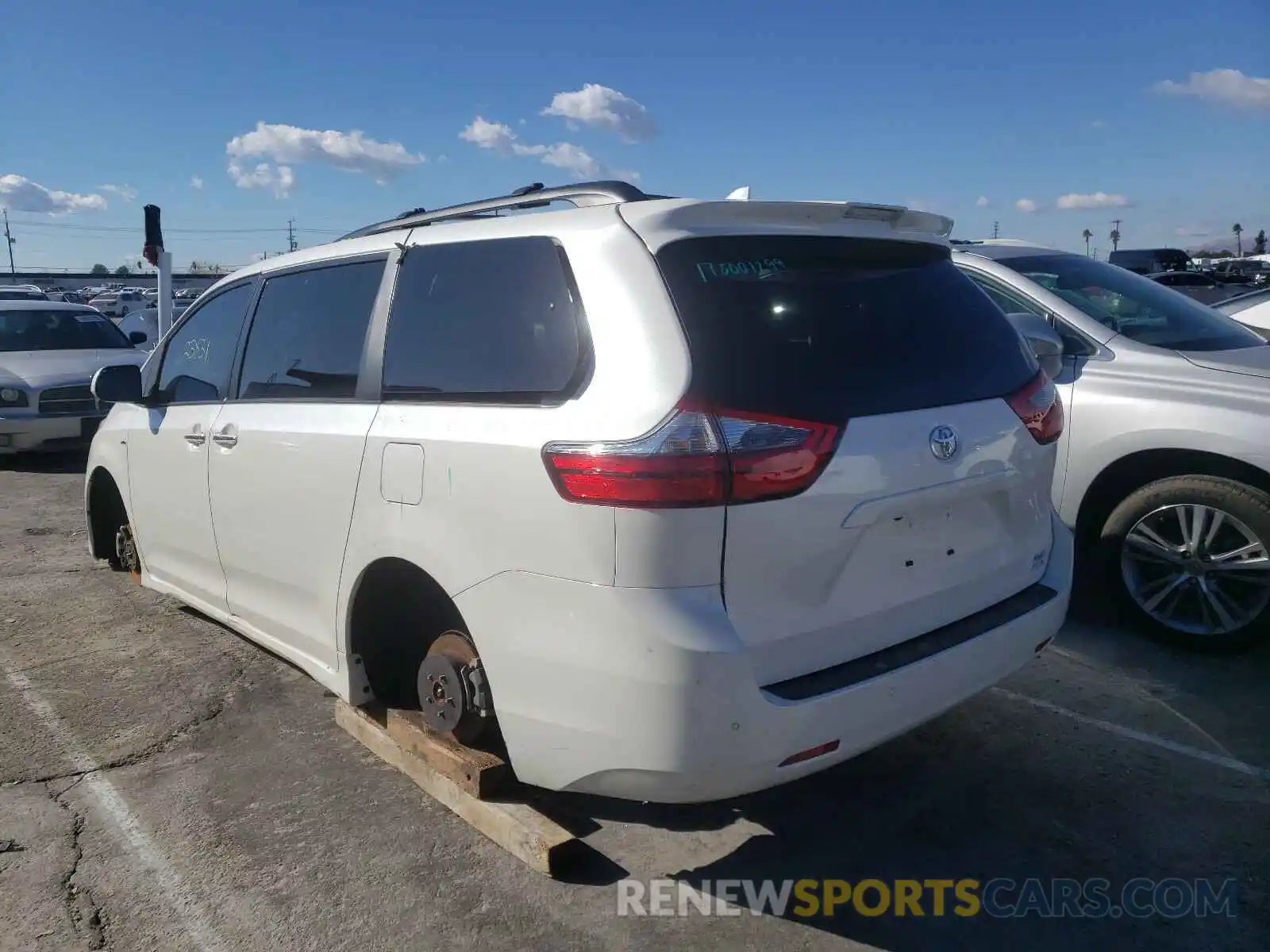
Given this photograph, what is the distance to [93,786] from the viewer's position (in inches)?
140

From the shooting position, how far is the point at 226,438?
13.2 ft

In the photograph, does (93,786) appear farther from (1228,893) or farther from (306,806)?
(1228,893)

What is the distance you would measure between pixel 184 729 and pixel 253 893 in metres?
1.35

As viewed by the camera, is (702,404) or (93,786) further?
(93,786)

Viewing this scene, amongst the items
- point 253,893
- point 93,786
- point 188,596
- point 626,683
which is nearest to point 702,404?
point 626,683

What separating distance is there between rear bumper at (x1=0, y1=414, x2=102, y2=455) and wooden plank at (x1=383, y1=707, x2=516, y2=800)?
26.4ft

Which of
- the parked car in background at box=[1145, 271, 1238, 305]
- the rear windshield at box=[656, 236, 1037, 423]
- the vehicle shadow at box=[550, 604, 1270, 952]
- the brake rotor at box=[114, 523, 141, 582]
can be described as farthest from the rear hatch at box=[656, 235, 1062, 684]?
the parked car in background at box=[1145, 271, 1238, 305]

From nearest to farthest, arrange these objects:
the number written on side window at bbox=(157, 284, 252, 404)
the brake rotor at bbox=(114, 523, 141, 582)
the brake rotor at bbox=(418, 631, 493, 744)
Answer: the brake rotor at bbox=(418, 631, 493, 744), the number written on side window at bbox=(157, 284, 252, 404), the brake rotor at bbox=(114, 523, 141, 582)

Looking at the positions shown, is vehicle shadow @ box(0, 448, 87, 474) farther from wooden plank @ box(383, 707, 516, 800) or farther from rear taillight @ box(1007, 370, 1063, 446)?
rear taillight @ box(1007, 370, 1063, 446)

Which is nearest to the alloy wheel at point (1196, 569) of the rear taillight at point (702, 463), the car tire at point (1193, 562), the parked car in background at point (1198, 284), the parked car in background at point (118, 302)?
the car tire at point (1193, 562)

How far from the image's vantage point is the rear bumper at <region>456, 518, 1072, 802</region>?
2.34 m

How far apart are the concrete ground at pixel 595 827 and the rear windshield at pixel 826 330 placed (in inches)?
55.7
